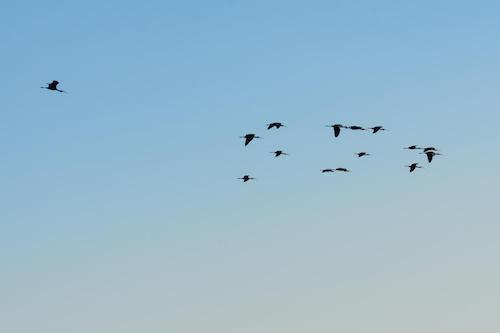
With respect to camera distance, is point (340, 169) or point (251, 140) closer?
point (251, 140)

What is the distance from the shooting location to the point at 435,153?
133625 millimetres

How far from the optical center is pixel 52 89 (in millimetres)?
121375

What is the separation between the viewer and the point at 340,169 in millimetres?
138500

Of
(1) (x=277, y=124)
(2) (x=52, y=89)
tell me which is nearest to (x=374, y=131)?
(1) (x=277, y=124)

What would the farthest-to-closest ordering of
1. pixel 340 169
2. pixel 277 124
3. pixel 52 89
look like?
pixel 340 169
pixel 277 124
pixel 52 89

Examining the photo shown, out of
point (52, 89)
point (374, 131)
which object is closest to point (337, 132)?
point (374, 131)

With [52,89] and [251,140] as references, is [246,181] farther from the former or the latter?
[52,89]

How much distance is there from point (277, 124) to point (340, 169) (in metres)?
15.3

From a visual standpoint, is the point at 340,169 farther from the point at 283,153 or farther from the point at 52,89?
the point at 52,89

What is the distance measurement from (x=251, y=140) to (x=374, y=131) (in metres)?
20.9

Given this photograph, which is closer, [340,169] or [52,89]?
[52,89]

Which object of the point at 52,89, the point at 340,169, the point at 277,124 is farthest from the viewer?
the point at 340,169

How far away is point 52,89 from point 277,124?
3393 centimetres

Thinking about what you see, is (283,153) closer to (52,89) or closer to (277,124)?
(277,124)
